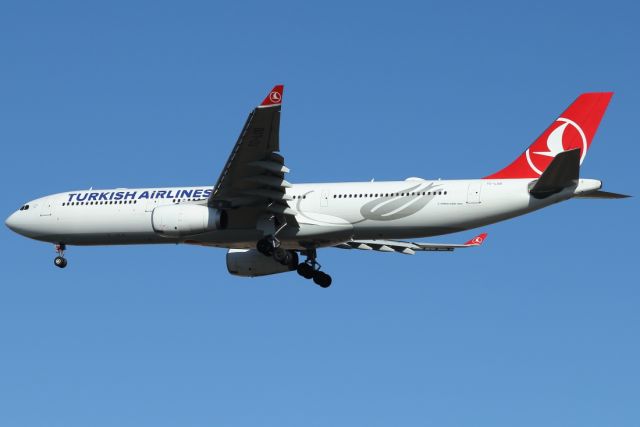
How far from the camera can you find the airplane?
3619 centimetres

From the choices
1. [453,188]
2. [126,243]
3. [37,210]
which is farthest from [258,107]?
[37,210]

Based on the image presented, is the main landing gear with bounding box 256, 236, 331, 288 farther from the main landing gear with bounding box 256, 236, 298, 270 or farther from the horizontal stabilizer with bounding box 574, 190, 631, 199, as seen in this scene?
the horizontal stabilizer with bounding box 574, 190, 631, 199

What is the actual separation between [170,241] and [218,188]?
4.20 m

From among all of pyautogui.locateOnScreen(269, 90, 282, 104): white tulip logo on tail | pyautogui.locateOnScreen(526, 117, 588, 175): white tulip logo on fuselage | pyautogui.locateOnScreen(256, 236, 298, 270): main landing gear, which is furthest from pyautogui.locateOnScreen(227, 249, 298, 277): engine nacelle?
pyautogui.locateOnScreen(269, 90, 282, 104): white tulip logo on tail

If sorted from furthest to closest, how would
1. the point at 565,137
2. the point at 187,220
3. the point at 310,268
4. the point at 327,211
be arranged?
the point at 310,268
the point at 327,211
the point at 565,137
the point at 187,220

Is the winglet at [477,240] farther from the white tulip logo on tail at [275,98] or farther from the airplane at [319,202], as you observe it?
the white tulip logo on tail at [275,98]

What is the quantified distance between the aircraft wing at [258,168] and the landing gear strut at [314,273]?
431 centimetres

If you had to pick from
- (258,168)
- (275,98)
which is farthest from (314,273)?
(275,98)

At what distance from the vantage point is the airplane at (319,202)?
36188mm

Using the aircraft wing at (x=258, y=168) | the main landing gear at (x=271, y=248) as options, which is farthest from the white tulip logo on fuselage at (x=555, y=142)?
the main landing gear at (x=271, y=248)

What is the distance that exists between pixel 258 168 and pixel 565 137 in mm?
10230

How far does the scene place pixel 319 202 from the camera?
130ft

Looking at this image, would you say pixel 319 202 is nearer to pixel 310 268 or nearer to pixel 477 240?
pixel 310 268

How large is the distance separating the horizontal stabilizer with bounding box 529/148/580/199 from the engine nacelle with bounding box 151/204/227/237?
10.2 m
